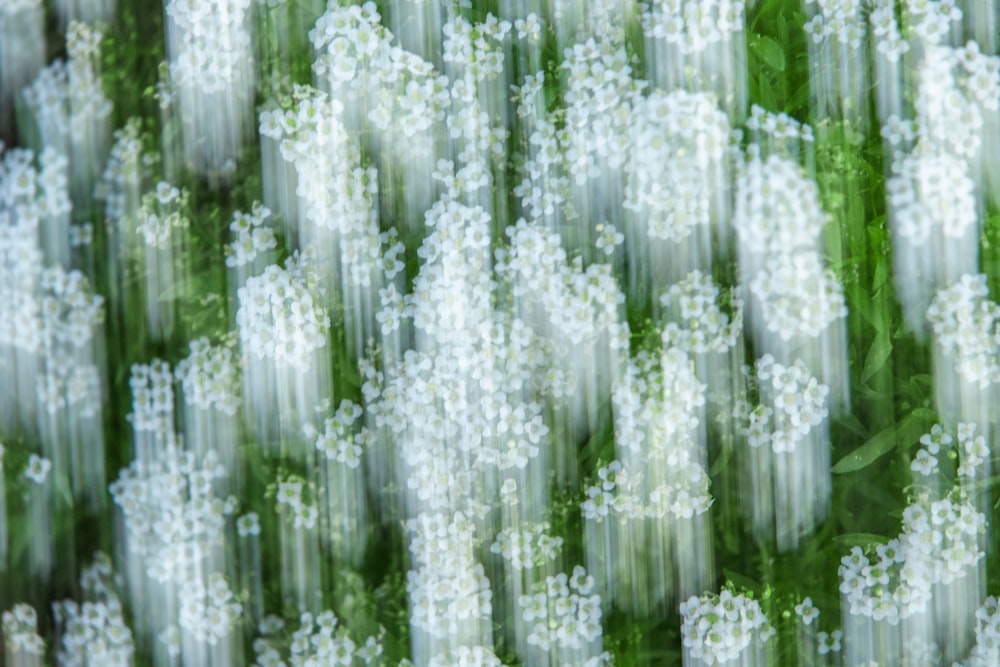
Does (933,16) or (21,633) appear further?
(21,633)

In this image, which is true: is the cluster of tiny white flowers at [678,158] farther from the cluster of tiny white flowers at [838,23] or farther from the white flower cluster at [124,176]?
the white flower cluster at [124,176]

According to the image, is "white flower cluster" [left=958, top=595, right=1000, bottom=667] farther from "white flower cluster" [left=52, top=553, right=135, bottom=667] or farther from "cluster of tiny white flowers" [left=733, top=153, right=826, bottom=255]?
"white flower cluster" [left=52, top=553, right=135, bottom=667]

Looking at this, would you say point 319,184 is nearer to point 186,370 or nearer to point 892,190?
point 186,370

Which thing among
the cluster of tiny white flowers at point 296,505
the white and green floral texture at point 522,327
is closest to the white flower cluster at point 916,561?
the white and green floral texture at point 522,327

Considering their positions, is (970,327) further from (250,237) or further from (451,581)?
(250,237)

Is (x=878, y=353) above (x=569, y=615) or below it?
above

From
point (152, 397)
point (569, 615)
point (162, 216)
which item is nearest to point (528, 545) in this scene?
point (569, 615)
